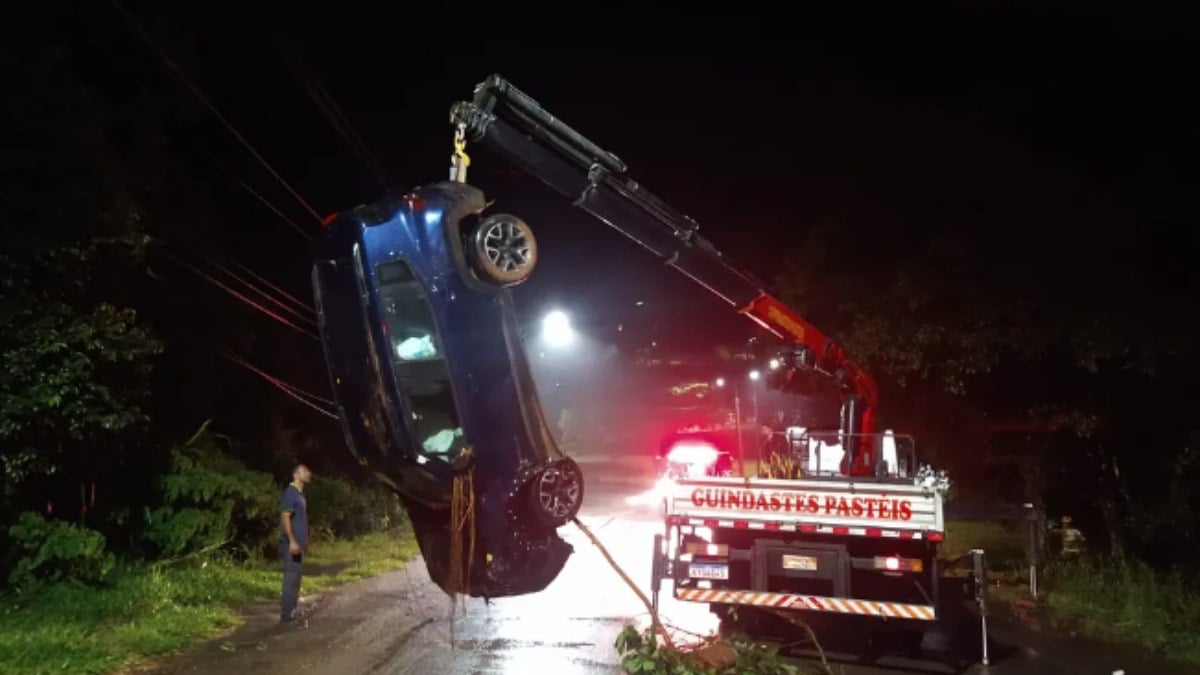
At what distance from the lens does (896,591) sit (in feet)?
29.8

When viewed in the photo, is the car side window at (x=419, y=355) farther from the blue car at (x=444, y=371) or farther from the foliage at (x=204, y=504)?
the foliage at (x=204, y=504)

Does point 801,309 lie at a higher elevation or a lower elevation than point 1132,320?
higher

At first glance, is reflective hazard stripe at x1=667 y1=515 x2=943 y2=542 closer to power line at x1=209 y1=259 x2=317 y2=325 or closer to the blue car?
the blue car

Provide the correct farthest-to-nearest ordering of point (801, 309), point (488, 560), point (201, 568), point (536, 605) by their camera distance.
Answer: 1. point (801, 309)
2. point (201, 568)
3. point (536, 605)
4. point (488, 560)

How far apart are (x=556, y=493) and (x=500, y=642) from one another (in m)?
4.35

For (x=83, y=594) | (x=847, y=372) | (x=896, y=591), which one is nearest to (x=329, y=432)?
(x=83, y=594)

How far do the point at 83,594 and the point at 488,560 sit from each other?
668 centimetres

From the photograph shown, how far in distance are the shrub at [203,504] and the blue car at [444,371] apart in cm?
778

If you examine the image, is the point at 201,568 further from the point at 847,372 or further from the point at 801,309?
the point at 801,309

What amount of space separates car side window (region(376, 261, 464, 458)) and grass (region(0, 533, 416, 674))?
15.9 ft

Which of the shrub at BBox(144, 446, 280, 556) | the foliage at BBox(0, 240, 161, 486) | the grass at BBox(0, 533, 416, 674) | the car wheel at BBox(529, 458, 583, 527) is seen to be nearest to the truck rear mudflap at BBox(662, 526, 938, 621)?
the car wheel at BBox(529, 458, 583, 527)

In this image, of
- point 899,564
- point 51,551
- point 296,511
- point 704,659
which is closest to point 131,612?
point 51,551

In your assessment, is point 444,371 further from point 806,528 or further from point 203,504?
point 203,504

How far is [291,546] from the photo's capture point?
946 centimetres
